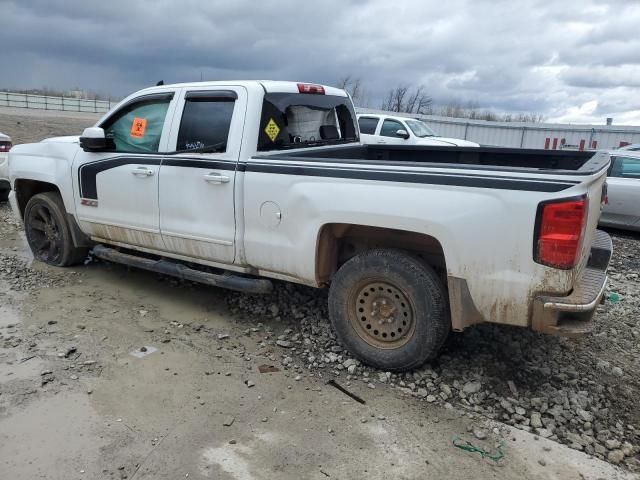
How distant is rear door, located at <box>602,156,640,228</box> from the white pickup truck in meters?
4.99

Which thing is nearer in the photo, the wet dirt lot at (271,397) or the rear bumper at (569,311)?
the wet dirt lot at (271,397)

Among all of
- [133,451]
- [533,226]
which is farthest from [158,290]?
[533,226]

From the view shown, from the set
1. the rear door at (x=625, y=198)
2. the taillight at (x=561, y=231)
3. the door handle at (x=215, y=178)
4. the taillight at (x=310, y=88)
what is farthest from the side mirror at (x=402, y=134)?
the taillight at (x=561, y=231)

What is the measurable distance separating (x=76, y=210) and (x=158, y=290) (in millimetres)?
1165

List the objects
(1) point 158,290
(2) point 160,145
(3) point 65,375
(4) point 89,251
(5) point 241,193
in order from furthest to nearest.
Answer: (4) point 89,251, (1) point 158,290, (2) point 160,145, (5) point 241,193, (3) point 65,375

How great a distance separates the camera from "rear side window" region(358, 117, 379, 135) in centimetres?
1375

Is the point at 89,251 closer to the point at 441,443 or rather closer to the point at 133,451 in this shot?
the point at 133,451

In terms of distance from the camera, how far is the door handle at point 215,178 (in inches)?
162

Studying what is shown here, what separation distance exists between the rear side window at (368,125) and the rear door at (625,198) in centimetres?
629

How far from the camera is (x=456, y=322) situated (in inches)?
133

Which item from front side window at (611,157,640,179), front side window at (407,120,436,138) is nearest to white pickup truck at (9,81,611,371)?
front side window at (611,157,640,179)

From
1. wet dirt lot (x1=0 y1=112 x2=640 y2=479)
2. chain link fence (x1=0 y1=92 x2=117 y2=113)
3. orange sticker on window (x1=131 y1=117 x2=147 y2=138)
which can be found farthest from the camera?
chain link fence (x1=0 y1=92 x2=117 y2=113)

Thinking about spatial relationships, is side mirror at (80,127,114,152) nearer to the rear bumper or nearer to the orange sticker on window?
the orange sticker on window

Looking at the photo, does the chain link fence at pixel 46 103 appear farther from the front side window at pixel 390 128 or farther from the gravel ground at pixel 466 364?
the gravel ground at pixel 466 364
